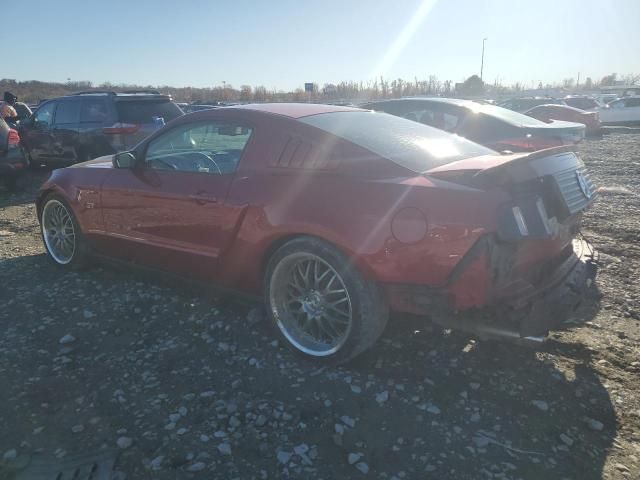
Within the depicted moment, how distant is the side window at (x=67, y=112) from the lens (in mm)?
9023

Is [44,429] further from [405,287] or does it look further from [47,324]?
[405,287]

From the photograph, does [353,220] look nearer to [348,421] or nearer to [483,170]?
[483,170]

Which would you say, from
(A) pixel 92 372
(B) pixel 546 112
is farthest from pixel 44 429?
(B) pixel 546 112

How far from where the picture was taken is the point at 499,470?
86.4 inches

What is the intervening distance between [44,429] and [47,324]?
1341 millimetres

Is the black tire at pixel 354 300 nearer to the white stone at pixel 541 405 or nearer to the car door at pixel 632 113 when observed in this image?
the white stone at pixel 541 405

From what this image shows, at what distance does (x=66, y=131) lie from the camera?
361 inches

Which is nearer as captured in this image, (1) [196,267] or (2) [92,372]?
(2) [92,372]

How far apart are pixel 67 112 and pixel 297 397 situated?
8.50 meters

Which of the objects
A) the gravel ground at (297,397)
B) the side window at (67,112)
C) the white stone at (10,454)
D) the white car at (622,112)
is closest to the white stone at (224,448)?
the gravel ground at (297,397)

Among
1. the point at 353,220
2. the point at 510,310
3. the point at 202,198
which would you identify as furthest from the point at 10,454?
the point at 510,310

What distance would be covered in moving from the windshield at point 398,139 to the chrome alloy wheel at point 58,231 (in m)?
2.80

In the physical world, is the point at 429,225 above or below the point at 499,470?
above

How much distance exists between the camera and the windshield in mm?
3018
